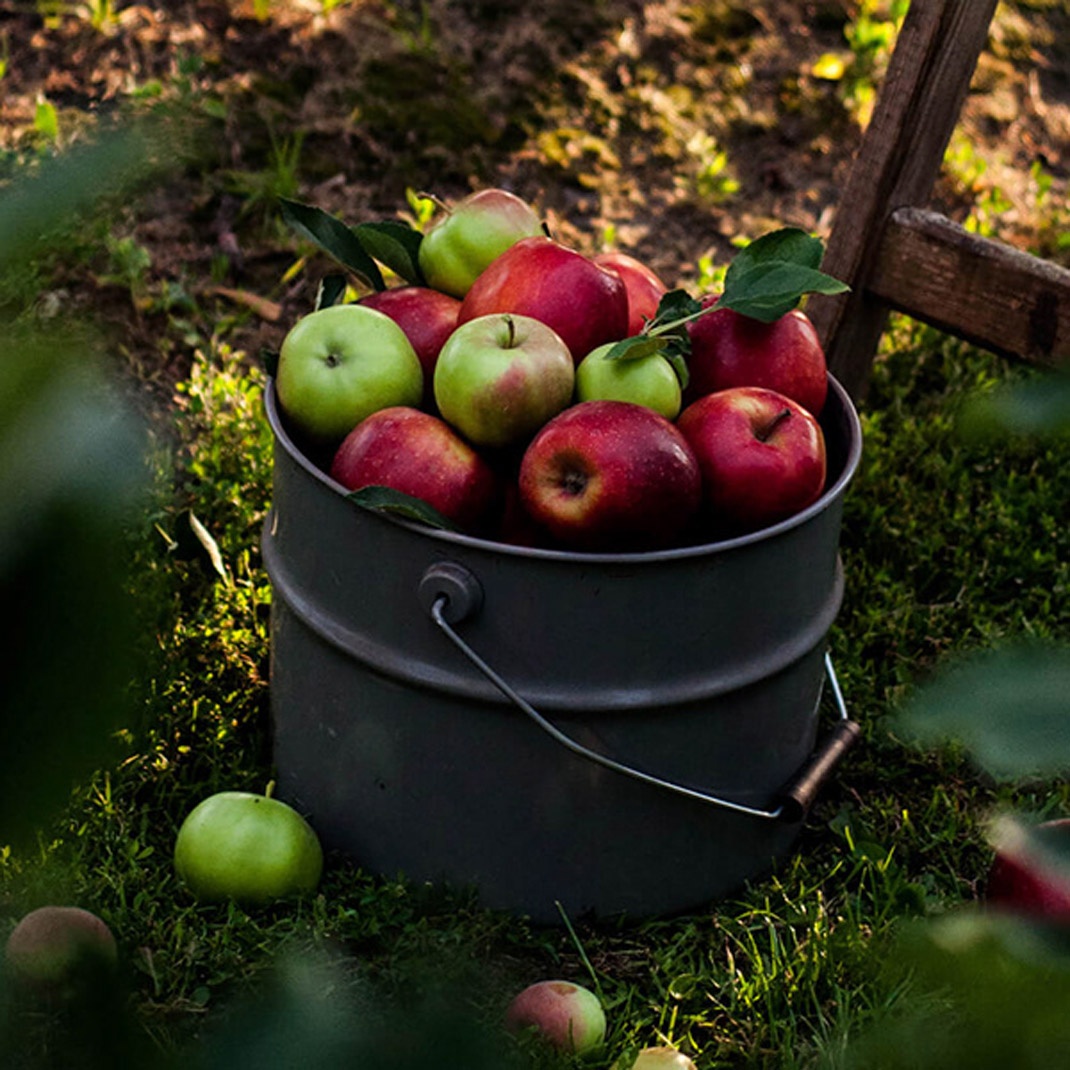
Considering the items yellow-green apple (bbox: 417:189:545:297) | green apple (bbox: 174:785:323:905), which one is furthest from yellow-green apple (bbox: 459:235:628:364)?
green apple (bbox: 174:785:323:905)

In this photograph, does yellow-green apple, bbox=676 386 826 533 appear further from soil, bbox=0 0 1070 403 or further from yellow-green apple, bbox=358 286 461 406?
soil, bbox=0 0 1070 403

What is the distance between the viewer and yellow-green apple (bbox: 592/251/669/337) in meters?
1.96

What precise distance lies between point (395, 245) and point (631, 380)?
50 cm

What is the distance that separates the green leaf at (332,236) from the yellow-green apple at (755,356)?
1.57 ft

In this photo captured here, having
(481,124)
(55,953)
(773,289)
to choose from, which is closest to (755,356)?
(773,289)

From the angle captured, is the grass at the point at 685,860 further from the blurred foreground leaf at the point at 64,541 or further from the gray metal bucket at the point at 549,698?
the blurred foreground leaf at the point at 64,541

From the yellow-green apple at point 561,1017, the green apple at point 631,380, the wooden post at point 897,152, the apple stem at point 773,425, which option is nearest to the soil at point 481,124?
the wooden post at point 897,152

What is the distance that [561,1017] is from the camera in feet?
5.26

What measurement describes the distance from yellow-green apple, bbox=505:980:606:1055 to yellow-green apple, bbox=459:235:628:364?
786mm

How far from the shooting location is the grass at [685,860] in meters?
1.70

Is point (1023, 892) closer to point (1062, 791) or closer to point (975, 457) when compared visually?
point (1062, 791)

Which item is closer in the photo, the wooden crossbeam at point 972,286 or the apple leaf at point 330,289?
the apple leaf at point 330,289

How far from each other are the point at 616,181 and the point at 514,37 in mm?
573

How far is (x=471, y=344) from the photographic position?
170 centimetres
